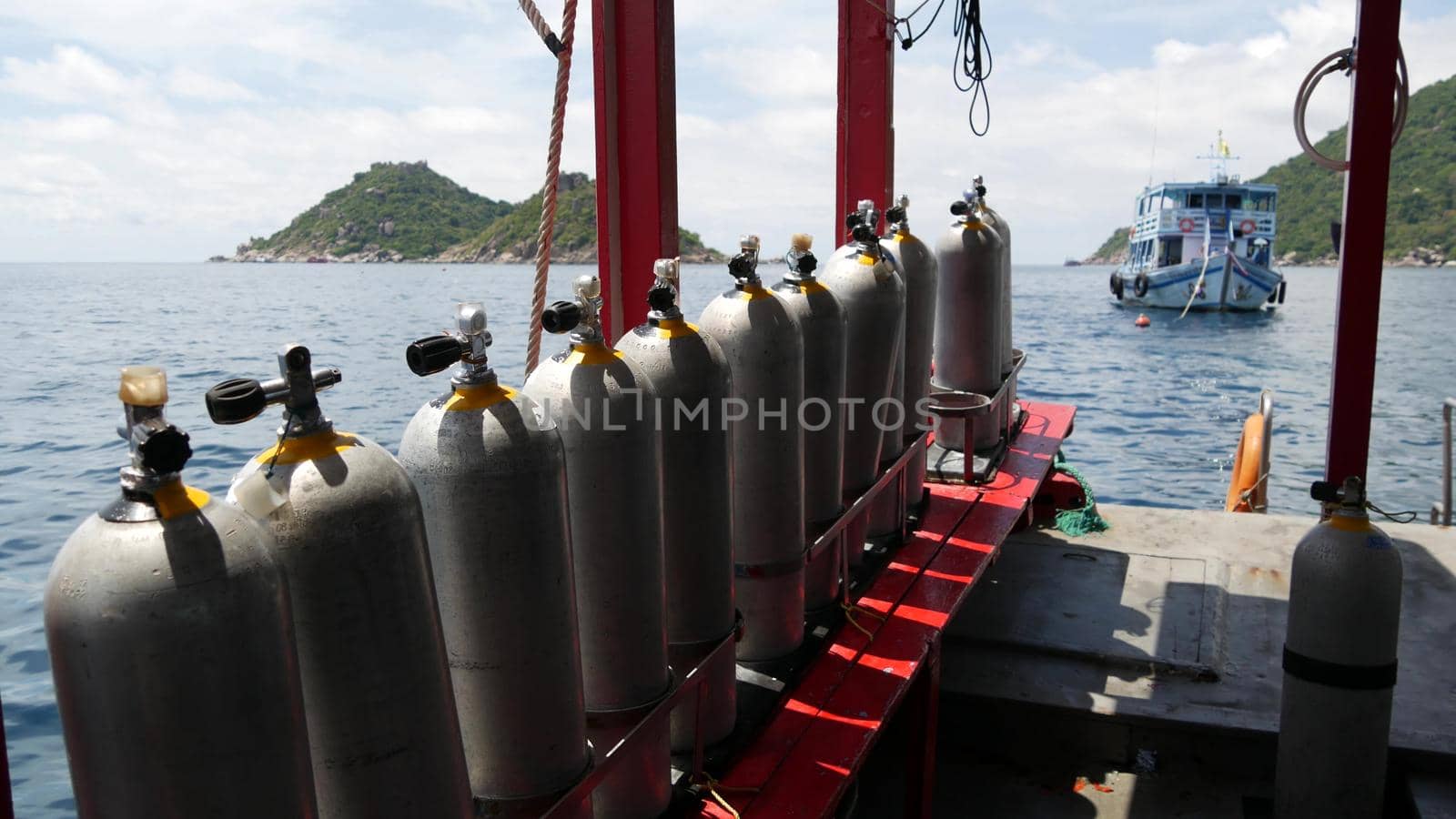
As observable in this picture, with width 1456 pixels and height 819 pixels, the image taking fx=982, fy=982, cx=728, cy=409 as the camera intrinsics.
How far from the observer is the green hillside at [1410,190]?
70.0 metres

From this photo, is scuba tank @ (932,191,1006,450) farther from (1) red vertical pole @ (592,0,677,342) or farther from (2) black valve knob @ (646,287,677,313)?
(2) black valve knob @ (646,287,677,313)

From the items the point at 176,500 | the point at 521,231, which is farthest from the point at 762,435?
the point at 521,231

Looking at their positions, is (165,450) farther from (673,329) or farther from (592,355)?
(673,329)

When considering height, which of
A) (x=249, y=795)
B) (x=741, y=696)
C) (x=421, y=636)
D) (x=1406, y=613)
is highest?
(x=421, y=636)

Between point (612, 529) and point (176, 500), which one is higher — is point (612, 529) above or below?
below

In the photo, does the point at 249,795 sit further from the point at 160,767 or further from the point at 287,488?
the point at 287,488

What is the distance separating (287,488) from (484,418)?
1.30 ft

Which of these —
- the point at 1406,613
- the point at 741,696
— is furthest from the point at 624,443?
the point at 1406,613

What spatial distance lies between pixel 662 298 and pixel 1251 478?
7.43 meters

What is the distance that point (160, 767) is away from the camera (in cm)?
126

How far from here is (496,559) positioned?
5.92 ft

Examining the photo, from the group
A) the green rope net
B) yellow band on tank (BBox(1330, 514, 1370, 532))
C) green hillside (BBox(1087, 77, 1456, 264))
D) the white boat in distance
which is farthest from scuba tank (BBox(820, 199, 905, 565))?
green hillside (BBox(1087, 77, 1456, 264))

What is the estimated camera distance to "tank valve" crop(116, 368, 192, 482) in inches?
50.6

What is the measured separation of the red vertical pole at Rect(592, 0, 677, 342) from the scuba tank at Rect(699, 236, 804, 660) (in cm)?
67
